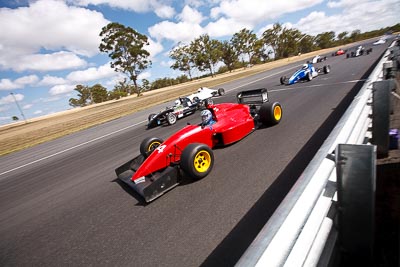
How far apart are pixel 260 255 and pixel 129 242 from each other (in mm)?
2318

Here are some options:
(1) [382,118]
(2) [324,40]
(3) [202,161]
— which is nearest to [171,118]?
(3) [202,161]

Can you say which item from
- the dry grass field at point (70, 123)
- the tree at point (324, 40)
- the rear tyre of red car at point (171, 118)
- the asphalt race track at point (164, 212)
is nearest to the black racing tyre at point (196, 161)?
the asphalt race track at point (164, 212)

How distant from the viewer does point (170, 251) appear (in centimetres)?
276

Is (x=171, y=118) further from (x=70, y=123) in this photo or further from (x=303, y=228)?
(x=70, y=123)

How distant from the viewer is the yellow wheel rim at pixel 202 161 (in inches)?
174

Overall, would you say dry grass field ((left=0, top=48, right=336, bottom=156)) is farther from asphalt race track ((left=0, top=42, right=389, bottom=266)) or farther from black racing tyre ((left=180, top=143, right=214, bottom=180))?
black racing tyre ((left=180, top=143, right=214, bottom=180))

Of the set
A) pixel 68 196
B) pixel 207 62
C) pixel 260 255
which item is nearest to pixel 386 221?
pixel 260 255

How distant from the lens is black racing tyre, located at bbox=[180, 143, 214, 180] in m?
4.18

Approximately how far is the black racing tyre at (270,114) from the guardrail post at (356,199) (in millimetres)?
4867

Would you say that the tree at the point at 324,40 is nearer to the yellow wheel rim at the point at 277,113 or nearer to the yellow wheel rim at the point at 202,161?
the yellow wheel rim at the point at 277,113

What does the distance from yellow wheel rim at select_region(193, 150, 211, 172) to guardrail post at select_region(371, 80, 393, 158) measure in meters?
2.67

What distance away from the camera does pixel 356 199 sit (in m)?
1.75

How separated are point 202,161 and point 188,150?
46 centimetres

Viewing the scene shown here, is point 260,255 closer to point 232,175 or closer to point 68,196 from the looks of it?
point 232,175
